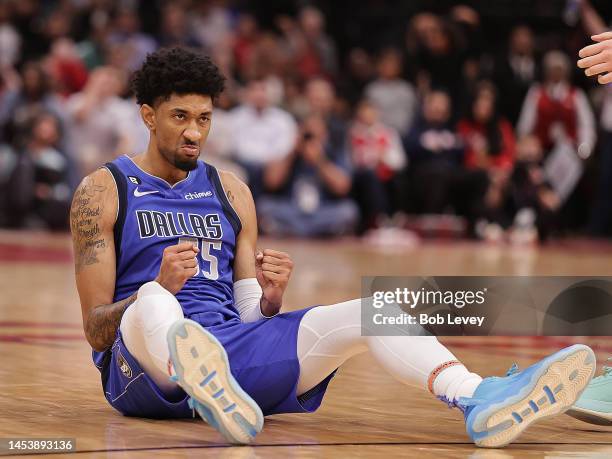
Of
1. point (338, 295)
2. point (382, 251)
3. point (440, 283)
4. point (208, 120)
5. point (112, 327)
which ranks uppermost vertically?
point (208, 120)

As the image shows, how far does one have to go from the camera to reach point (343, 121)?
52.8ft

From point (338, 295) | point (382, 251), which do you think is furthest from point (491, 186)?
point (338, 295)

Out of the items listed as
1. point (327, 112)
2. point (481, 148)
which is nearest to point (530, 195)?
point (481, 148)

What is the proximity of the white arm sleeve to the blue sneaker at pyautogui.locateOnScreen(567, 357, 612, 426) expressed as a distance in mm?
1179

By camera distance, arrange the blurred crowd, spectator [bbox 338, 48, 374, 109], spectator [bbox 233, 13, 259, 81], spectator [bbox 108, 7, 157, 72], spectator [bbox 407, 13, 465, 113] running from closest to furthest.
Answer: the blurred crowd → spectator [bbox 108, 7, 157, 72] → spectator [bbox 407, 13, 465, 113] → spectator [bbox 233, 13, 259, 81] → spectator [bbox 338, 48, 374, 109]

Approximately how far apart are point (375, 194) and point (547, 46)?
3.71 m

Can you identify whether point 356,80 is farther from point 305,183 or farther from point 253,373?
point 253,373

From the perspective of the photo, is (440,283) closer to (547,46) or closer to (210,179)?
(210,179)

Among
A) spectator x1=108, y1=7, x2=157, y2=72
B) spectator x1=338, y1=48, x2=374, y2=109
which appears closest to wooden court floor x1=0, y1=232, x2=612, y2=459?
spectator x1=108, y1=7, x2=157, y2=72

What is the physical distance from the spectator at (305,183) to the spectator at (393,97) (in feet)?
4.96

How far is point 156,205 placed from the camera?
4625 mm

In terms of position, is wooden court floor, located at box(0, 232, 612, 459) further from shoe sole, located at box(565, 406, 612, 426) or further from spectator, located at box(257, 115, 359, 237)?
spectator, located at box(257, 115, 359, 237)

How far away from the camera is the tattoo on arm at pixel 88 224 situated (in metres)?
4.49

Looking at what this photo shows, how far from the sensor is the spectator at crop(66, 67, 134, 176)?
609 inches
